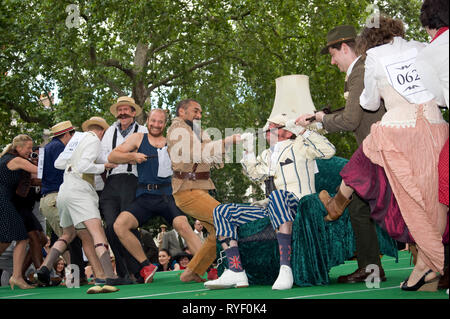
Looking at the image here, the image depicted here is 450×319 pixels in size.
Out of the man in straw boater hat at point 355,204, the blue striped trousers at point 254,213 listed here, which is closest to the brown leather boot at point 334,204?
the man in straw boater hat at point 355,204

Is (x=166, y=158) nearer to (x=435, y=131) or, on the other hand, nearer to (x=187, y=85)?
(x=435, y=131)

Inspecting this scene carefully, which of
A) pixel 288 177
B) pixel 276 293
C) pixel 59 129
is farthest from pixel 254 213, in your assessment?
pixel 59 129

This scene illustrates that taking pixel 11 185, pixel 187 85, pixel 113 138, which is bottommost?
pixel 11 185

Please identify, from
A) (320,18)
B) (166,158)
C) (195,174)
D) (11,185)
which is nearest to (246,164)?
(195,174)

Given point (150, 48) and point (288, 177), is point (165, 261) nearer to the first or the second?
point (288, 177)

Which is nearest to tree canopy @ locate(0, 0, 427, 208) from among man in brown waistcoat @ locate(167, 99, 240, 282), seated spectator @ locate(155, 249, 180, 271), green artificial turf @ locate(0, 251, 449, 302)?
seated spectator @ locate(155, 249, 180, 271)

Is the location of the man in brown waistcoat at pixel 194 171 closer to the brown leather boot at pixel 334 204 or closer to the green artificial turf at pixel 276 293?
the green artificial turf at pixel 276 293

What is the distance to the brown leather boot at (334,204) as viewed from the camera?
5.27 meters

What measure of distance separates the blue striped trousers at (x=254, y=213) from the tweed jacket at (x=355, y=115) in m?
0.79

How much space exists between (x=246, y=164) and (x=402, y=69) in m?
2.40

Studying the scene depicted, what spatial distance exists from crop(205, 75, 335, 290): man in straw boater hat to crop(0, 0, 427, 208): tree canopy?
9.97 metres

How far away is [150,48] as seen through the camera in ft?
57.5

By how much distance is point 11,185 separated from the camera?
8.52 meters

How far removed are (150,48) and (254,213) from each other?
1204 centimetres
